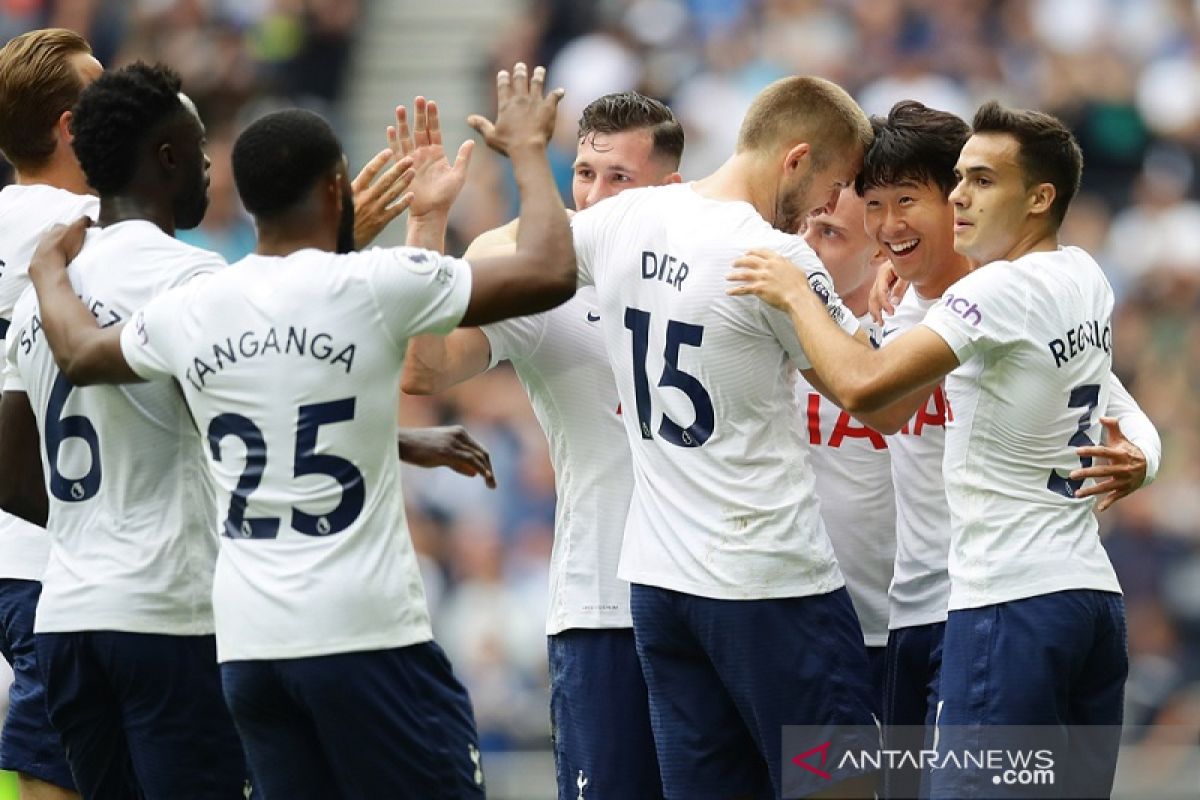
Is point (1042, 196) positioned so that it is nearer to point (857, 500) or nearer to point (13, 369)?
point (857, 500)

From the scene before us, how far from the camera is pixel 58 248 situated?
5215mm

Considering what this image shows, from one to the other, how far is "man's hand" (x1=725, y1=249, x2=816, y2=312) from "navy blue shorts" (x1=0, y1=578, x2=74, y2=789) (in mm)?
2469

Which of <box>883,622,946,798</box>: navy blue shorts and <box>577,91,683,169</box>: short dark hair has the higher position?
<box>577,91,683,169</box>: short dark hair

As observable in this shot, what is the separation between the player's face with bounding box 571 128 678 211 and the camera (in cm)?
654

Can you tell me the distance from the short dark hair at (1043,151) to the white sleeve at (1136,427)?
58cm

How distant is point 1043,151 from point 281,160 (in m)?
2.31

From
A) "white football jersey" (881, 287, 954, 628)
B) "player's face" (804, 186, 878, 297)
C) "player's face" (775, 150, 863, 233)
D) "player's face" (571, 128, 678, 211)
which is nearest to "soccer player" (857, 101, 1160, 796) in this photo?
"white football jersey" (881, 287, 954, 628)

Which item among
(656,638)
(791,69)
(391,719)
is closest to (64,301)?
(391,719)

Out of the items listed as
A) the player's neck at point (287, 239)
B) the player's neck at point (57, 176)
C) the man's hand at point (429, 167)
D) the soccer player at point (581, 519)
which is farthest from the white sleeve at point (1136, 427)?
the player's neck at point (57, 176)

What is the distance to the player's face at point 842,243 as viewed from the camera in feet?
21.8

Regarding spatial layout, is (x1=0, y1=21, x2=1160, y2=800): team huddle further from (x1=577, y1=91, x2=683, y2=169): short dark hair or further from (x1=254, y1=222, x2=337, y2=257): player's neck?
(x1=577, y1=91, x2=683, y2=169): short dark hair

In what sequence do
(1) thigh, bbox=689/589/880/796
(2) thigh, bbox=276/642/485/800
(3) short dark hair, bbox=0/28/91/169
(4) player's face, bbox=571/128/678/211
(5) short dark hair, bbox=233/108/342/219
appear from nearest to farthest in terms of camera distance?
(2) thigh, bbox=276/642/485/800 → (5) short dark hair, bbox=233/108/342/219 → (1) thigh, bbox=689/589/880/796 → (3) short dark hair, bbox=0/28/91/169 → (4) player's face, bbox=571/128/678/211

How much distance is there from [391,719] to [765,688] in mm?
1218

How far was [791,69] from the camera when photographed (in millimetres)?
14016
